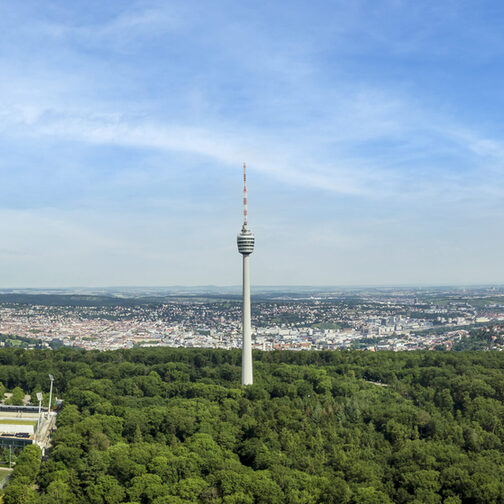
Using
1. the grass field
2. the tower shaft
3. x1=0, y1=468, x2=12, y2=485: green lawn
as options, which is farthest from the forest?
the grass field

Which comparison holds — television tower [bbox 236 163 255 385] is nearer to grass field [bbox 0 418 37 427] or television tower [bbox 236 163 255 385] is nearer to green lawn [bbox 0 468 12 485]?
grass field [bbox 0 418 37 427]

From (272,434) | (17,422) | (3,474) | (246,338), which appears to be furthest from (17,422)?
(246,338)

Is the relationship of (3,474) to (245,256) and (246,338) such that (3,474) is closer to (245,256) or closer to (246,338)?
(246,338)

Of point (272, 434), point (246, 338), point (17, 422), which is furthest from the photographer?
point (246, 338)

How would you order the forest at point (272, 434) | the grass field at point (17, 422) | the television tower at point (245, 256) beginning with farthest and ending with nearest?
the television tower at point (245, 256) < the grass field at point (17, 422) < the forest at point (272, 434)

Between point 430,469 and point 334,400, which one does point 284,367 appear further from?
point 430,469

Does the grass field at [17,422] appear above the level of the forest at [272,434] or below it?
below

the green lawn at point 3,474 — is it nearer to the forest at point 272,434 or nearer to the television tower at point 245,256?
the forest at point 272,434

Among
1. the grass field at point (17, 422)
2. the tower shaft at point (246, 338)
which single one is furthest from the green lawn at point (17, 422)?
the tower shaft at point (246, 338)
